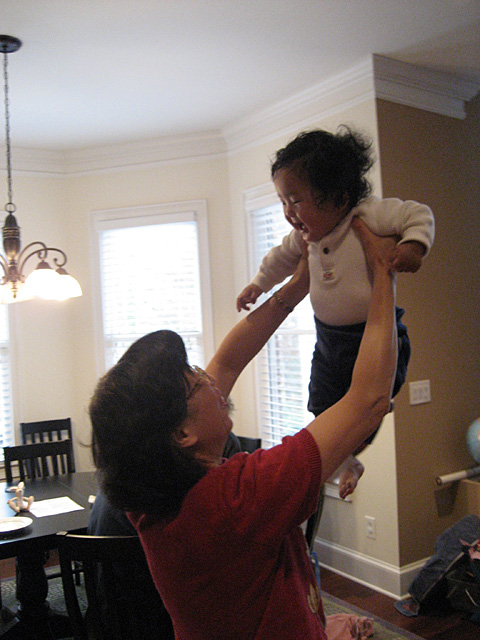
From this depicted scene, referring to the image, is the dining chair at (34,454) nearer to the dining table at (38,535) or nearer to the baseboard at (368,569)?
the dining table at (38,535)

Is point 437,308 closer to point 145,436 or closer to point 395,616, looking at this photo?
point 395,616

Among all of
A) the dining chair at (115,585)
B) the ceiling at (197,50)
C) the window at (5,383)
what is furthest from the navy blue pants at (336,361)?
the window at (5,383)

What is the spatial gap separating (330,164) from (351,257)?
0.60 feet

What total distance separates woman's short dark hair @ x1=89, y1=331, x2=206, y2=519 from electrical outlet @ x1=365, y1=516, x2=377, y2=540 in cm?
268

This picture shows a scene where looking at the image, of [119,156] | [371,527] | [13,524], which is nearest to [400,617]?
[371,527]

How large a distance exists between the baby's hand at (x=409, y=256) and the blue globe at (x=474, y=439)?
256 centimetres

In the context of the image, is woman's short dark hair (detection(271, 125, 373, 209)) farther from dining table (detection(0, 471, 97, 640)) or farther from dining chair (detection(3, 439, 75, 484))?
dining chair (detection(3, 439, 75, 484))

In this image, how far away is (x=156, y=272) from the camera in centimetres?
453

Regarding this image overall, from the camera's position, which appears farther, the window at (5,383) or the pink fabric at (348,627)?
the window at (5,383)

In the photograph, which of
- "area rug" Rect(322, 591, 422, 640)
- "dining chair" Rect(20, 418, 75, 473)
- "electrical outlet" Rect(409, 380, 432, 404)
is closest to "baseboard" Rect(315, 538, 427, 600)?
"area rug" Rect(322, 591, 422, 640)

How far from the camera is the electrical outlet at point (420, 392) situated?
334 cm

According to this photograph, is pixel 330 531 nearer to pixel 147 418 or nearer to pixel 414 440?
pixel 414 440

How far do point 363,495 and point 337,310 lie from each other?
257 centimetres

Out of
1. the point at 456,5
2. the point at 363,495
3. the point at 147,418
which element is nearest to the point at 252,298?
the point at 147,418
